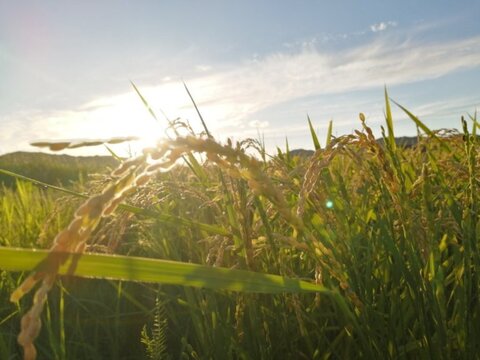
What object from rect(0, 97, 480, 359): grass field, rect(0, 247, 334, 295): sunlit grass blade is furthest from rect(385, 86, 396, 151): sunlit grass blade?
rect(0, 247, 334, 295): sunlit grass blade

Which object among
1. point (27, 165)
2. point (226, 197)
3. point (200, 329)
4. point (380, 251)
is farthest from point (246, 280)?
point (27, 165)

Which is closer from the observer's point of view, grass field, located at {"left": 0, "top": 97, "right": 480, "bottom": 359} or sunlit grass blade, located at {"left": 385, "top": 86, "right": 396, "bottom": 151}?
grass field, located at {"left": 0, "top": 97, "right": 480, "bottom": 359}

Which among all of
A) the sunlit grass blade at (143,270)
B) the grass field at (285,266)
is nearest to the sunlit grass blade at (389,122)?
the grass field at (285,266)

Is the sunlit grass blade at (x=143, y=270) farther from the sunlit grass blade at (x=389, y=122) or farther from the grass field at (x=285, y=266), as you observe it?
the sunlit grass blade at (x=389, y=122)

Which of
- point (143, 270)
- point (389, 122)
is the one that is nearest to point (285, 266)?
point (143, 270)

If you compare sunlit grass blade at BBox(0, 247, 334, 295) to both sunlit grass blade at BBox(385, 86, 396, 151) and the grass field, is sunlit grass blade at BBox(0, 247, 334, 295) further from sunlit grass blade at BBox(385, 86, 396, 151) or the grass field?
sunlit grass blade at BBox(385, 86, 396, 151)

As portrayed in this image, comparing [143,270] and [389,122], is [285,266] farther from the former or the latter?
[389,122]

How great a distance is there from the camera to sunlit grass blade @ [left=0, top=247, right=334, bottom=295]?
0.62 m

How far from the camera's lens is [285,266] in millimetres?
1245

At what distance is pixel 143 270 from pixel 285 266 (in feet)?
2.13

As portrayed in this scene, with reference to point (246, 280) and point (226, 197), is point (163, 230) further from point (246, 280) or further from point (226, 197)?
point (246, 280)

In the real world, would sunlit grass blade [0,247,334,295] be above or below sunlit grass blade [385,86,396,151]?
below

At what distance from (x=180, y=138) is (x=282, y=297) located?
39.7 inches

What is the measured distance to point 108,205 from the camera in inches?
22.6
